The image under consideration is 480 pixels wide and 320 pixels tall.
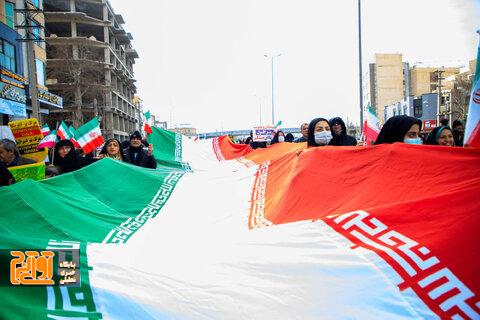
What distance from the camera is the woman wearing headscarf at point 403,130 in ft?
14.6

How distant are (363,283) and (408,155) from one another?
5.17 feet

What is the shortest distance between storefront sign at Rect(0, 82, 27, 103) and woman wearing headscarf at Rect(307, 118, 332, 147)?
1906cm

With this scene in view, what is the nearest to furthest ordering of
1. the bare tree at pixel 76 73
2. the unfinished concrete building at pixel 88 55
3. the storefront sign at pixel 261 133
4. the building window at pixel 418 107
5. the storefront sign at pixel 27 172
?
1. the storefront sign at pixel 27 172
2. the storefront sign at pixel 261 133
3. the bare tree at pixel 76 73
4. the unfinished concrete building at pixel 88 55
5. the building window at pixel 418 107

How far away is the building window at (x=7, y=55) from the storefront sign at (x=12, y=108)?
7.20 feet

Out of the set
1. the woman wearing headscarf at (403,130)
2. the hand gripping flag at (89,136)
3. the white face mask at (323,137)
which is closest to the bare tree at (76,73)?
the hand gripping flag at (89,136)

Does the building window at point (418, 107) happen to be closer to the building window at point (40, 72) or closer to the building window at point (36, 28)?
the building window at point (40, 72)

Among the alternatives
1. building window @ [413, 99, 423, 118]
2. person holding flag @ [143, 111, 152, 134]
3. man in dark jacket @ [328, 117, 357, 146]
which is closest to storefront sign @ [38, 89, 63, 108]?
person holding flag @ [143, 111, 152, 134]

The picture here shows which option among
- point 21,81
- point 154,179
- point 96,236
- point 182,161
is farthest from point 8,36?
point 96,236

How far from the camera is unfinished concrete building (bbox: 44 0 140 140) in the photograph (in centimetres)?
4588

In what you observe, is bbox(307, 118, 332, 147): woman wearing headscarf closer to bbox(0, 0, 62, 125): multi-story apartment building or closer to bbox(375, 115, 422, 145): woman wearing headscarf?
bbox(375, 115, 422, 145): woman wearing headscarf

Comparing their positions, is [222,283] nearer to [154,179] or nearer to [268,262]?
[268,262]

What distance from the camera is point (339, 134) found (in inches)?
254

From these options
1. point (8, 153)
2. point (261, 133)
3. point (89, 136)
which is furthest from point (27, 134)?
point (261, 133)

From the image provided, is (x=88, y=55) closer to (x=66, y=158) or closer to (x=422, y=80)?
(x=66, y=158)
